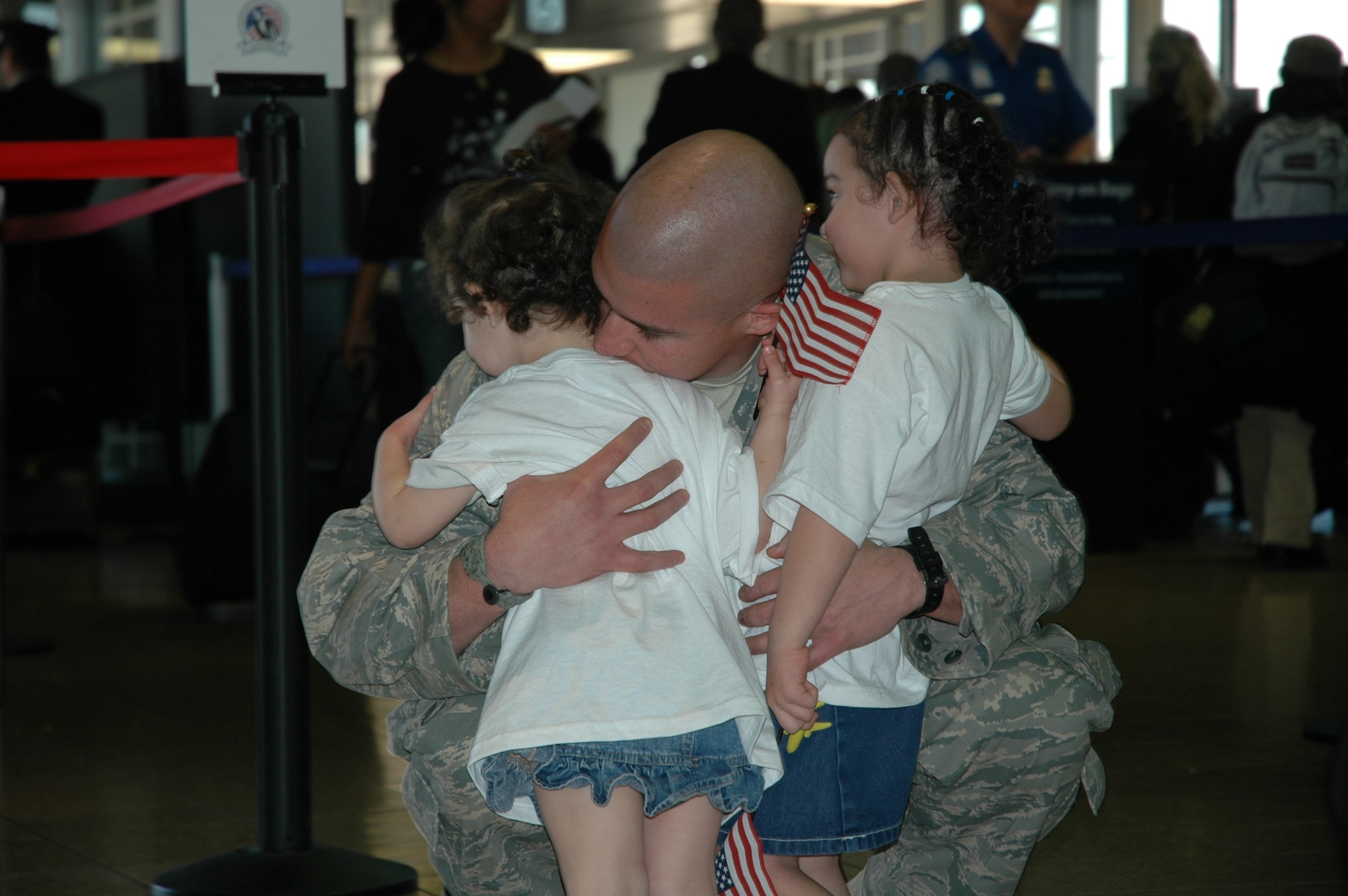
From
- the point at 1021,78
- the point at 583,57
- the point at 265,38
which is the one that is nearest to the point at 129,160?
the point at 265,38

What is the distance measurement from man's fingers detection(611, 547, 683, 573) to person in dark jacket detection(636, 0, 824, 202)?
10.8 feet

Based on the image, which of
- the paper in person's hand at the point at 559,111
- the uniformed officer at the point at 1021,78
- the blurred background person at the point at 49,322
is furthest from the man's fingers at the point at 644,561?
the blurred background person at the point at 49,322

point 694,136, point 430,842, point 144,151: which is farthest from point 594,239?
point 144,151

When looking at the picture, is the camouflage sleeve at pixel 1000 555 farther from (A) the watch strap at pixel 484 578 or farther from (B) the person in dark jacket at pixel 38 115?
(B) the person in dark jacket at pixel 38 115

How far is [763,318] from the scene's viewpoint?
171 cm

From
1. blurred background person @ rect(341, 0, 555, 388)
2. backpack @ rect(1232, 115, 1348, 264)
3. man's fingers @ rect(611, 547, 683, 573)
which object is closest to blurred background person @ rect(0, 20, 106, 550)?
blurred background person @ rect(341, 0, 555, 388)

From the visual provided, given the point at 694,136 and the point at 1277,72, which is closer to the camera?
the point at 694,136

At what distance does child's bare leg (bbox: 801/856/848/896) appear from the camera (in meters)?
1.88

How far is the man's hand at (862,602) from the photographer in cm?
168

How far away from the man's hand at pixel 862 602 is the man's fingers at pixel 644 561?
13 centimetres

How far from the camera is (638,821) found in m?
1.59

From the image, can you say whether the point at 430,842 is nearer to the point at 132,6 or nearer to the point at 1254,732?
the point at 1254,732

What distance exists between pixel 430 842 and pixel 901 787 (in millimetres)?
587

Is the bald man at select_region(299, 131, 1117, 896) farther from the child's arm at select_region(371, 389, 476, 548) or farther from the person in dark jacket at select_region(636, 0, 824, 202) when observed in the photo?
the person in dark jacket at select_region(636, 0, 824, 202)
